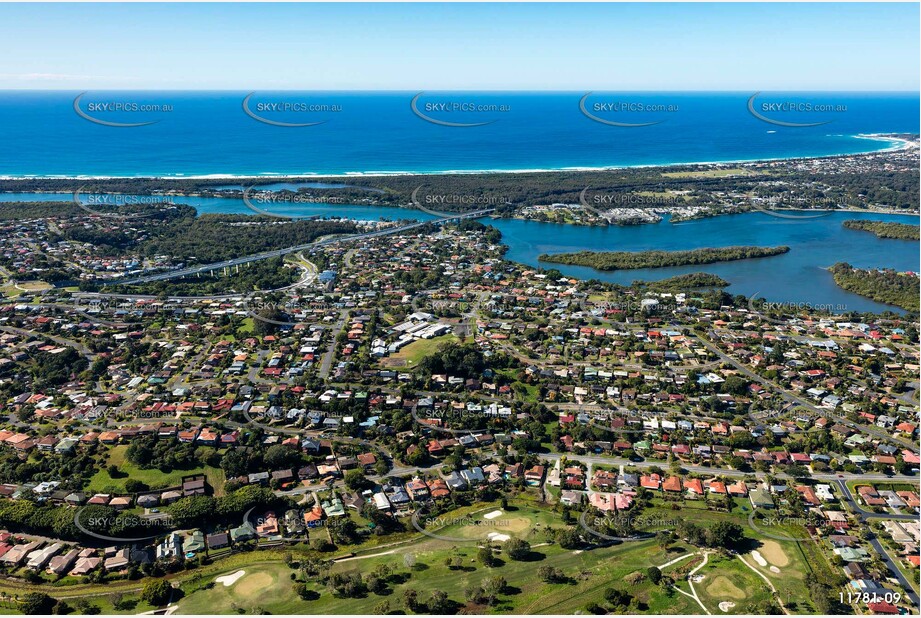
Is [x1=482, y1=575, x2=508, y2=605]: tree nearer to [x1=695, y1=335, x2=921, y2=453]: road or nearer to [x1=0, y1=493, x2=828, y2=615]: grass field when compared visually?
[x1=0, y1=493, x2=828, y2=615]: grass field

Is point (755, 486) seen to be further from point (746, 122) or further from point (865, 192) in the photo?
point (746, 122)

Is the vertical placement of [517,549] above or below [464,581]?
above

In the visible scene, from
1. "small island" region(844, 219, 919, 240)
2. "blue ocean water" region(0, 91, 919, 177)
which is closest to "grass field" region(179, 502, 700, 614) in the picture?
"small island" region(844, 219, 919, 240)

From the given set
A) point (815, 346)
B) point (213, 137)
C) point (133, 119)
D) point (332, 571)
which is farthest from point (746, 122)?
point (332, 571)

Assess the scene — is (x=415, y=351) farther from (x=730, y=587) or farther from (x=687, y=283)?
(x=687, y=283)

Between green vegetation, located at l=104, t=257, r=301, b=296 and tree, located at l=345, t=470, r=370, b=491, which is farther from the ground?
green vegetation, located at l=104, t=257, r=301, b=296

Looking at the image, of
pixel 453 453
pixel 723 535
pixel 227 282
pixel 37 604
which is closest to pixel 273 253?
pixel 227 282
